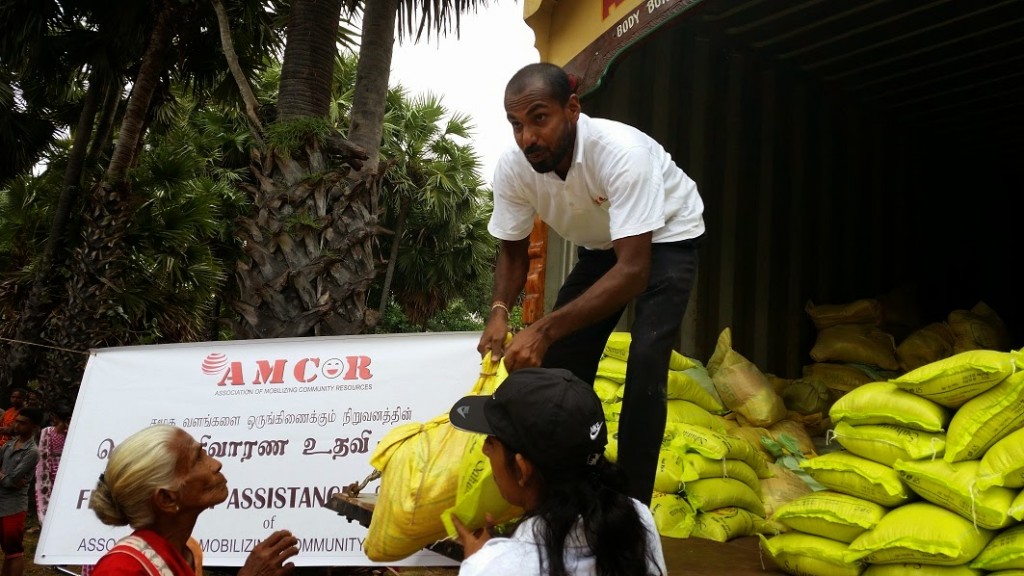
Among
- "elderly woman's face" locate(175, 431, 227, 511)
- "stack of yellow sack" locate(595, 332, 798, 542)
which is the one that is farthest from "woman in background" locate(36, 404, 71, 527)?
"elderly woman's face" locate(175, 431, 227, 511)

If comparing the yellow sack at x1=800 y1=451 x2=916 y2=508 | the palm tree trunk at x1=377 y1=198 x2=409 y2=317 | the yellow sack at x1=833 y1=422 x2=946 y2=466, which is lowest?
the yellow sack at x1=800 y1=451 x2=916 y2=508

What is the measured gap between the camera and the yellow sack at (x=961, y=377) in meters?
3.23

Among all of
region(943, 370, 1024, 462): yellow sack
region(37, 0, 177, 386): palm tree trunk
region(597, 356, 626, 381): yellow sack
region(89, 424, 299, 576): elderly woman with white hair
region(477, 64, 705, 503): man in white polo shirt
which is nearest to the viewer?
region(89, 424, 299, 576): elderly woman with white hair

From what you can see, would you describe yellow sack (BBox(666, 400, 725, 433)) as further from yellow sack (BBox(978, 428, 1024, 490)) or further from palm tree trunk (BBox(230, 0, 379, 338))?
yellow sack (BBox(978, 428, 1024, 490))

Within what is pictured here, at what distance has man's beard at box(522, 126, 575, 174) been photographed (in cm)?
261

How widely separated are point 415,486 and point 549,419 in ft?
2.95

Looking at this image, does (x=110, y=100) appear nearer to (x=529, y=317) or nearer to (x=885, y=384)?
(x=529, y=317)

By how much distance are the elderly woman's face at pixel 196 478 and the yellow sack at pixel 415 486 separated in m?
0.50

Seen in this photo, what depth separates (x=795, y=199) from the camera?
741 cm

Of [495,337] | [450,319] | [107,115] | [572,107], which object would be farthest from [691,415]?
[450,319]

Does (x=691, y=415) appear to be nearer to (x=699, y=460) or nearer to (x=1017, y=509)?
(x=699, y=460)

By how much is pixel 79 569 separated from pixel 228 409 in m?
1.39

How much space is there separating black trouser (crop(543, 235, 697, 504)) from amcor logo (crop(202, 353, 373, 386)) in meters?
1.63

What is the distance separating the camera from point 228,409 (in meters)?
4.38
